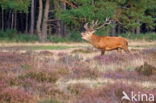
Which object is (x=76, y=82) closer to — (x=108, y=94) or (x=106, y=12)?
(x=108, y=94)

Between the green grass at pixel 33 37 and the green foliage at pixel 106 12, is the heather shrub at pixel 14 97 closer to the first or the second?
the green foliage at pixel 106 12

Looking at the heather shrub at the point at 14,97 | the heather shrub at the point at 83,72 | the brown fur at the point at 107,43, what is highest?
the brown fur at the point at 107,43

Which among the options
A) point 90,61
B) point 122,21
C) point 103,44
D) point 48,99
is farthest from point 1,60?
point 122,21

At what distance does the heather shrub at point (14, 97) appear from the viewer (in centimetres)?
943

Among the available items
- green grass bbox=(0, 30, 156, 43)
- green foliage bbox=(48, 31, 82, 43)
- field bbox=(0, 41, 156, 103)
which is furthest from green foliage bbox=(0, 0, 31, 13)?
field bbox=(0, 41, 156, 103)

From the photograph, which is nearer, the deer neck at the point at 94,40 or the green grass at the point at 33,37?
the deer neck at the point at 94,40

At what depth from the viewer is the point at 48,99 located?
9625 mm

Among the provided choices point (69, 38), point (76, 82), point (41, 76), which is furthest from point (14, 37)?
point (76, 82)

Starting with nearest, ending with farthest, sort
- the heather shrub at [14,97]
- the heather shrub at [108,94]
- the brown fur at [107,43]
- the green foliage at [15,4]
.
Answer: the heather shrub at [108,94], the heather shrub at [14,97], the brown fur at [107,43], the green foliage at [15,4]

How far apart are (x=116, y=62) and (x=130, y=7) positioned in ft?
73.8

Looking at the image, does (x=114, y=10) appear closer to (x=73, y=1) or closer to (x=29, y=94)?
(x=73, y=1)

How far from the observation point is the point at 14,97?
9508mm

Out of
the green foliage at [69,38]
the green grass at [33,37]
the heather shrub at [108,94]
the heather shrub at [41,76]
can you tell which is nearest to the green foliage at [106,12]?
the green grass at [33,37]

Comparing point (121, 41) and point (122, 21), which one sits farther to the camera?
point (122, 21)
